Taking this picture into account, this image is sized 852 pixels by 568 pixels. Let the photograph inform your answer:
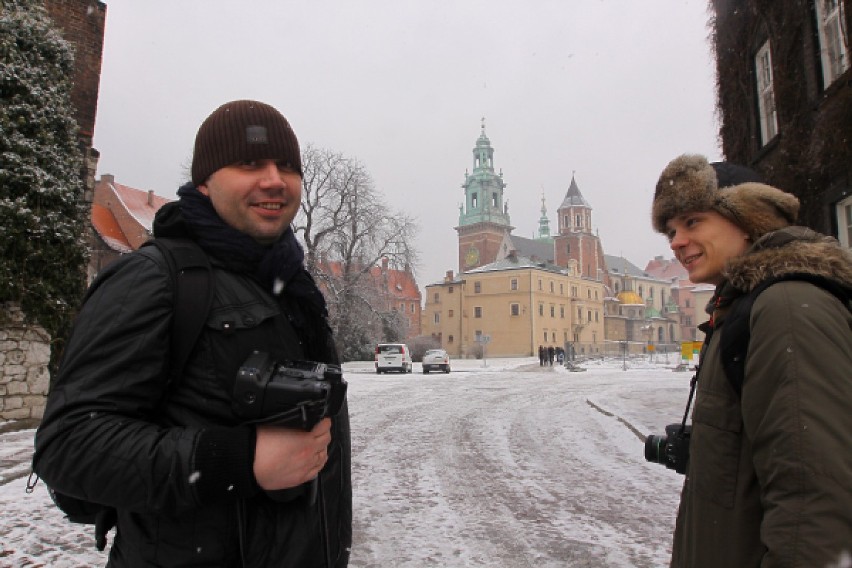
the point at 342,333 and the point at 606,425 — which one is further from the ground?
the point at 342,333

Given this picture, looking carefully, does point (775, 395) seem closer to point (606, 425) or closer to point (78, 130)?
point (606, 425)

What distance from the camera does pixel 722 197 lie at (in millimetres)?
2205

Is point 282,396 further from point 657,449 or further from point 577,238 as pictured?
point 577,238

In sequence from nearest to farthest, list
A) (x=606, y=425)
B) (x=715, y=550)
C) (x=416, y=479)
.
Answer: (x=715, y=550), (x=416, y=479), (x=606, y=425)

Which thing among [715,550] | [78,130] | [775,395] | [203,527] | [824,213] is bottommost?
[715,550]

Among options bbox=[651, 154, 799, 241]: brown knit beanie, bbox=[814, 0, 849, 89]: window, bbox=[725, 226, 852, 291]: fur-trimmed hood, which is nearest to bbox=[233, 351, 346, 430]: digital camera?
bbox=[725, 226, 852, 291]: fur-trimmed hood

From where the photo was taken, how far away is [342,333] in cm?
3825

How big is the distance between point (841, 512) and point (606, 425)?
10.8 meters

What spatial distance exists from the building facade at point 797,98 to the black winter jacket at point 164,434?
945 cm

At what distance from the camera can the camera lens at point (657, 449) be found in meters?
2.66

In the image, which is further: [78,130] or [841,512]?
[78,130]

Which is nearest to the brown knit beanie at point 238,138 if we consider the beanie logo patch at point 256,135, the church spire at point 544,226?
the beanie logo patch at point 256,135

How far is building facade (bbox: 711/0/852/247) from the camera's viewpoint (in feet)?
27.6

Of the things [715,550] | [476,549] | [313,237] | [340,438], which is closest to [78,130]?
[476,549]
